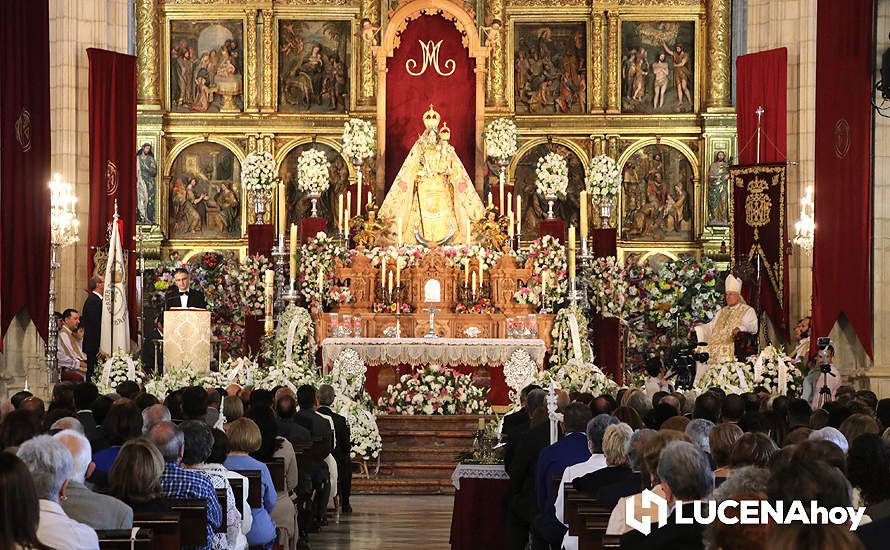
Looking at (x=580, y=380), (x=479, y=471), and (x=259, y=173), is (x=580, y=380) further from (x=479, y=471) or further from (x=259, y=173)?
(x=259, y=173)

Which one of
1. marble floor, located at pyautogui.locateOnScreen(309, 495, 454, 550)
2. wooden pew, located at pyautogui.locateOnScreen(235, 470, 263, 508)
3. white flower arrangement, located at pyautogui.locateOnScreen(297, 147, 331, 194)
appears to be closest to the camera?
wooden pew, located at pyautogui.locateOnScreen(235, 470, 263, 508)

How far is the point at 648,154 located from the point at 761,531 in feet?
72.5

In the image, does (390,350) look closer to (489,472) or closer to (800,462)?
(489,472)

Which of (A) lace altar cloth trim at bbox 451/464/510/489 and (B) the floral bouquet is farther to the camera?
(B) the floral bouquet

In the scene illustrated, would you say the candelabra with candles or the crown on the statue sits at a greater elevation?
the crown on the statue

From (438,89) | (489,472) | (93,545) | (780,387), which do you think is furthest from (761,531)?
(438,89)

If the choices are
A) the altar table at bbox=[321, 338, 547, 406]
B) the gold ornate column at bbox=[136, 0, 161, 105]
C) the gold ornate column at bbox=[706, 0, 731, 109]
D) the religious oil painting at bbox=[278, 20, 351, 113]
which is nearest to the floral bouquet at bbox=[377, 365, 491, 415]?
the altar table at bbox=[321, 338, 547, 406]

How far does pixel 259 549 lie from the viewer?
32.1 feet

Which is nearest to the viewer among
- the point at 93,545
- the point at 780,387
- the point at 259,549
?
the point at 93,545

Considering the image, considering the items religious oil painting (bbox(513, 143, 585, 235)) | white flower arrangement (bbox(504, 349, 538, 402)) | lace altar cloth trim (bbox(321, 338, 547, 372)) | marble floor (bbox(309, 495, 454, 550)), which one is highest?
religious oil painting (bbox(513, 143, 585, 235))

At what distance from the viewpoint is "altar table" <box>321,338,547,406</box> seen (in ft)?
67.1

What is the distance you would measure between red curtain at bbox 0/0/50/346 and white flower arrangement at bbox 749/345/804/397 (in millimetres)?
7526

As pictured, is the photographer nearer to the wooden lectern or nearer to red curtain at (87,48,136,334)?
the wooden lectern

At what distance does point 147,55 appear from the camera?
26.6 metres
